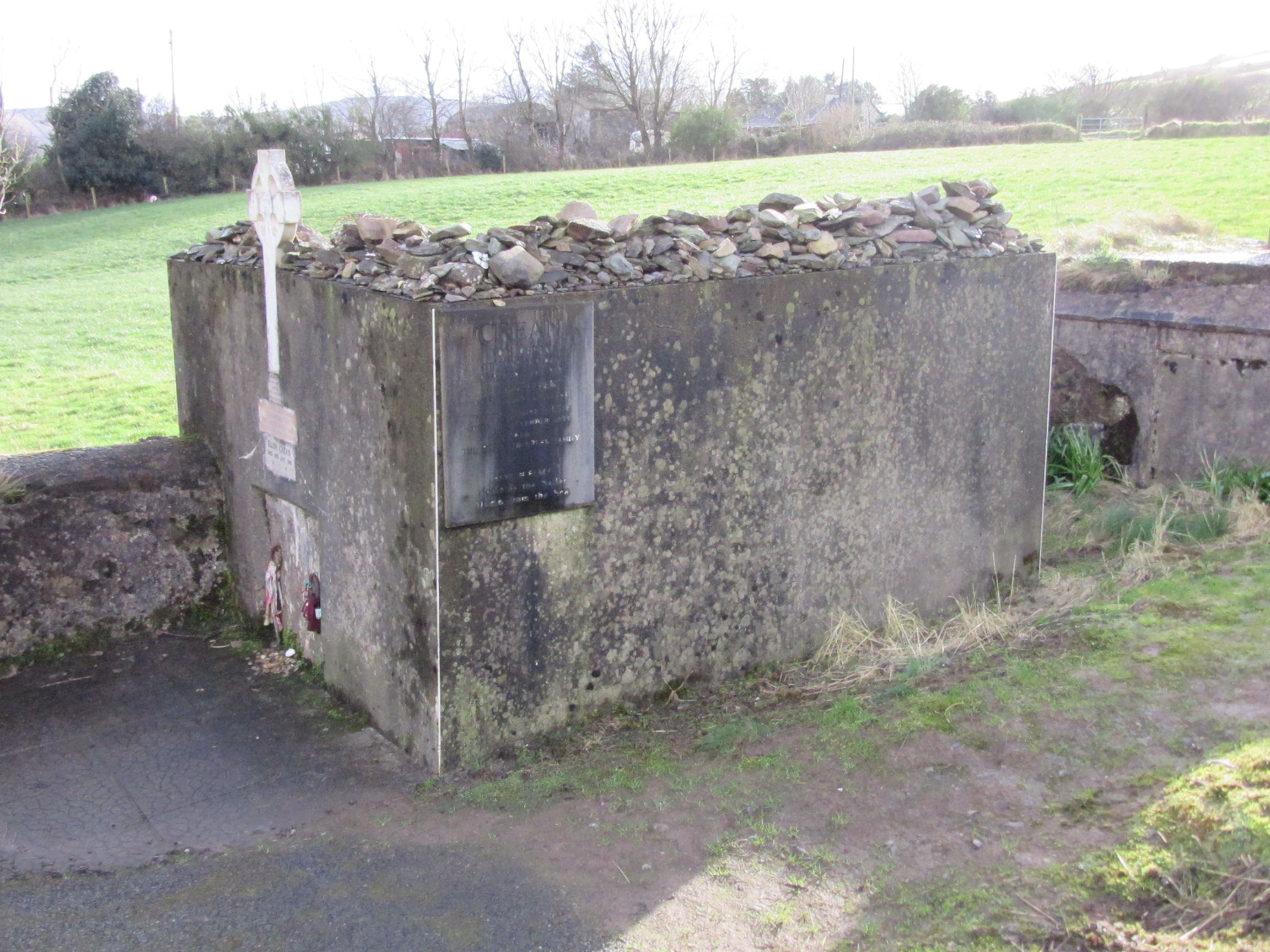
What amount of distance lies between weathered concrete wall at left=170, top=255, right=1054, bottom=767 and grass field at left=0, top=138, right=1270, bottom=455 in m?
5.14

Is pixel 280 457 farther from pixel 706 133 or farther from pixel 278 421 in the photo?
pixel 706 133

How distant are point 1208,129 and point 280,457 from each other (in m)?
29.9

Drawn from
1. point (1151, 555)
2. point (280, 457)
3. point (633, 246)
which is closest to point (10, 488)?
point (280, 457)

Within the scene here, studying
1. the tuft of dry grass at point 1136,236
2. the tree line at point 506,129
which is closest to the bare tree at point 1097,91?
the tree line at point 506,129

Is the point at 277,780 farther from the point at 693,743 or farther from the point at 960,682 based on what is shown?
the point at 960,682

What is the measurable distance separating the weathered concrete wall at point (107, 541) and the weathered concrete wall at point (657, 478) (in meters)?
0.28

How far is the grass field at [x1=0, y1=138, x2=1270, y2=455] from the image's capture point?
12.7 m

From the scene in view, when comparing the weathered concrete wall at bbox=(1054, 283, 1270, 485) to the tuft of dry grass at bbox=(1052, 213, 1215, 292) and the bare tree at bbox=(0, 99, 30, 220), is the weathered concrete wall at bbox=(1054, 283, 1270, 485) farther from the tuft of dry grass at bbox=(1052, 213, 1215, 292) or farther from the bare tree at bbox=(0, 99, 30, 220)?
the bare tree at bbox=(0, 99, 30, 220)

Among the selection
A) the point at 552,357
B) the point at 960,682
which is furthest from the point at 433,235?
the point at 960,682

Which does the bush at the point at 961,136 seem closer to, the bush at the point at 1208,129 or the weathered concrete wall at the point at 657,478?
the bush at the point at 1208,129

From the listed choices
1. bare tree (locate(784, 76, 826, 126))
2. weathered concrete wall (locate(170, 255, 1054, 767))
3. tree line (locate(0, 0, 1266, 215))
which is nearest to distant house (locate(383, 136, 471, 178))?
tree line (locate(0, 0, 1266, 215))

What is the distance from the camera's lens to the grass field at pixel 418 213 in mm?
12734

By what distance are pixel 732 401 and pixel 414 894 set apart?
116 inches

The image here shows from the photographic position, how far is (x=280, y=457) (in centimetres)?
671
